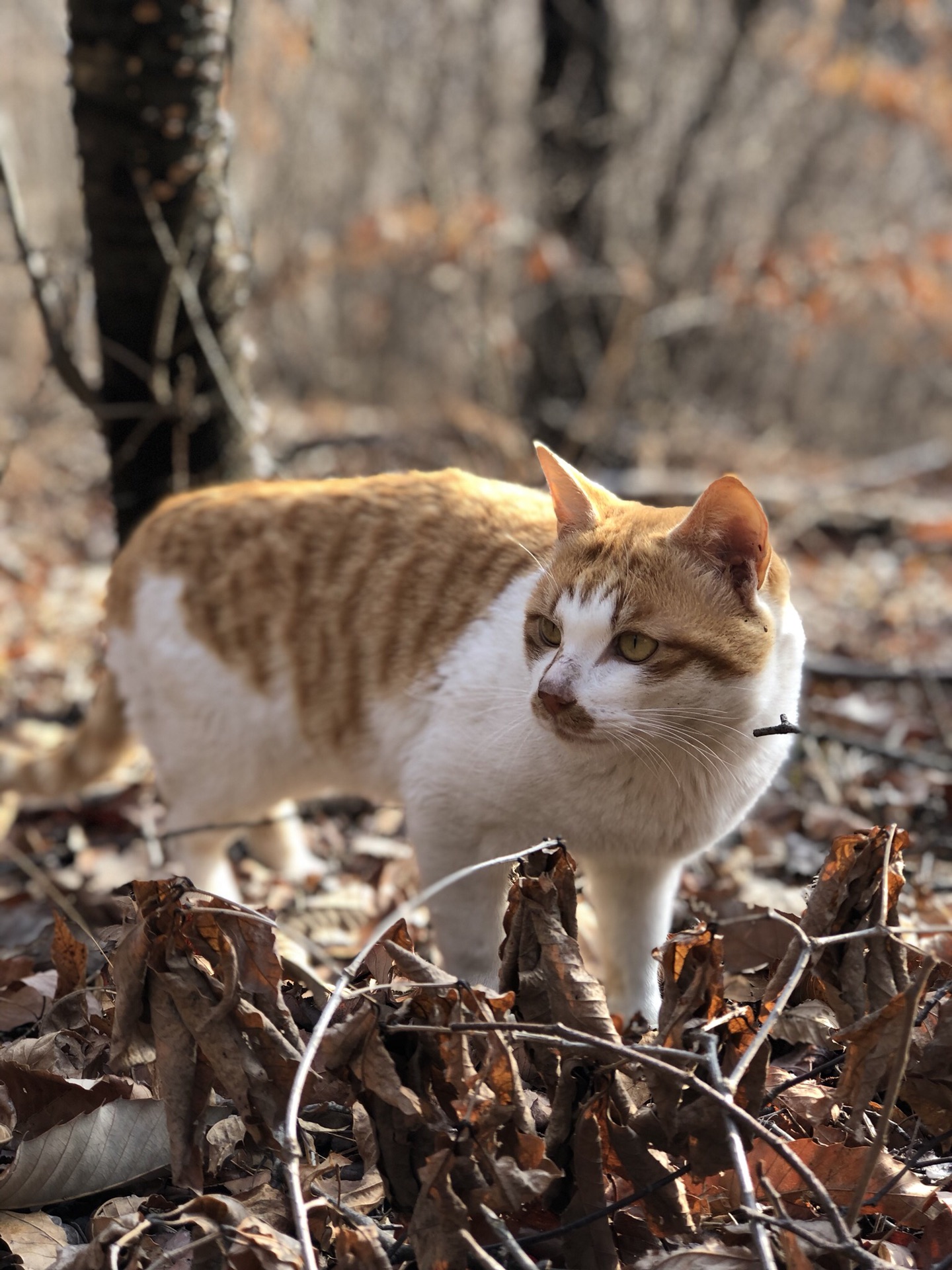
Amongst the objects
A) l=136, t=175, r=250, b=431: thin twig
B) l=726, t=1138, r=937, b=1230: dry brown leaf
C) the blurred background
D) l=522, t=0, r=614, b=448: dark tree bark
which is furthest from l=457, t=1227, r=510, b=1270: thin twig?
l=522, t=0, r=614, b=448: dark tree bark

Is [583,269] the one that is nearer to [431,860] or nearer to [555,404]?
[555,404]

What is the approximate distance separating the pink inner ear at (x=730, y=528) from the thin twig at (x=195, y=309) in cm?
211

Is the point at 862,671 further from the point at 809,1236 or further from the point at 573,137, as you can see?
the point at 573,137

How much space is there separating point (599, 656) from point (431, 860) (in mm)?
712

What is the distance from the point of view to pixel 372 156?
11945 millimetres

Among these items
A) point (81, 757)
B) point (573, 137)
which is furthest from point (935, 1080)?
point (573, 137)

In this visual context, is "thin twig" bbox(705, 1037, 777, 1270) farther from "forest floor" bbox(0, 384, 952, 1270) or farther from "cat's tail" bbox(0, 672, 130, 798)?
"cat's tail" bbox(0, 672, 130, 798)

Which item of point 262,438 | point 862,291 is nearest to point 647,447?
point 862,291

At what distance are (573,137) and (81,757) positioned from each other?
6.14 m

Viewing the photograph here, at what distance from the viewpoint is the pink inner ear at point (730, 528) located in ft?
6.82

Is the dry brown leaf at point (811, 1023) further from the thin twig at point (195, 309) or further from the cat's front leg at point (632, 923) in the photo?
the thin twig at point (195, 309)

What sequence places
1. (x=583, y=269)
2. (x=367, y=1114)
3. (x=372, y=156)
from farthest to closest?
(x=372, y=156) < (x=583, y=269) < (x=367, y=1114)

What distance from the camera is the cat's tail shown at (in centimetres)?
346

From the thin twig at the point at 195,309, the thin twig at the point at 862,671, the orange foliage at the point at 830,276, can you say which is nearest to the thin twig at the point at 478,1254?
the thin twig at the point at 195,309
